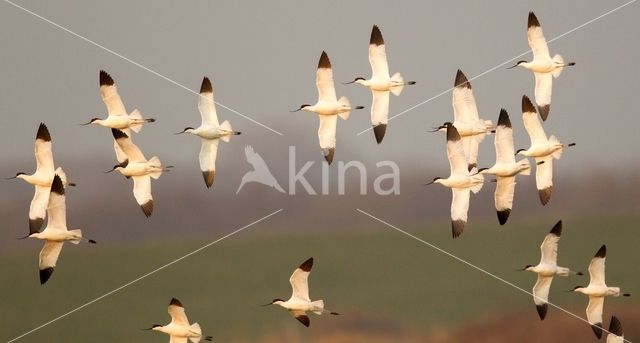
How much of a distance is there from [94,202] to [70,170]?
1.85 ft

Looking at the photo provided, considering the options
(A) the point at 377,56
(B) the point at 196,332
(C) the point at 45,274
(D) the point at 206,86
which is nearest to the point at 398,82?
(A) the point at 377,56

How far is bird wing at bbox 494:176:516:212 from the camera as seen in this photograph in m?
18.6

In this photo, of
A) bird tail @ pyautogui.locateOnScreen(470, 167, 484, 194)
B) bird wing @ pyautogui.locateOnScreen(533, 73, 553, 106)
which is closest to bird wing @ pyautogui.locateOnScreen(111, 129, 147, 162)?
bird tail @ pyautogui.locateOnScreen(470, 167, 484, 194)

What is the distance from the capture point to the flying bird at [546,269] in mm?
19297

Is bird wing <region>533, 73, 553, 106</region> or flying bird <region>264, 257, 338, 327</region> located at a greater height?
bird wing <region>533, 73, 553, 106</region>

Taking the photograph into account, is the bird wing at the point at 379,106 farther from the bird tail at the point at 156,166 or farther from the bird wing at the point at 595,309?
the bird wing at the point at 595,309

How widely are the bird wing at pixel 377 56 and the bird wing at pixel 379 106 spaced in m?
0.23

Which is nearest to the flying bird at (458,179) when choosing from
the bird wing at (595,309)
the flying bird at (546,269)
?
the flying bird at (546,269)

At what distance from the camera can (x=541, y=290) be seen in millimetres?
19625

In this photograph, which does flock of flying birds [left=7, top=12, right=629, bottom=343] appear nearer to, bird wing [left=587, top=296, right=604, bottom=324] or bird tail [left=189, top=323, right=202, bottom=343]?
bird tail [left=189, top=323, right=202, bottom=343]

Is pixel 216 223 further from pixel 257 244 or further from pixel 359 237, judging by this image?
pixel 359 237

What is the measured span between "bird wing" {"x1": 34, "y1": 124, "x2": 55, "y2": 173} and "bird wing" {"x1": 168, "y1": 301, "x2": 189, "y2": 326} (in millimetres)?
2115

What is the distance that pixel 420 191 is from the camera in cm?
2081

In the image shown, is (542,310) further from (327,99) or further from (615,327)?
(327,99)
